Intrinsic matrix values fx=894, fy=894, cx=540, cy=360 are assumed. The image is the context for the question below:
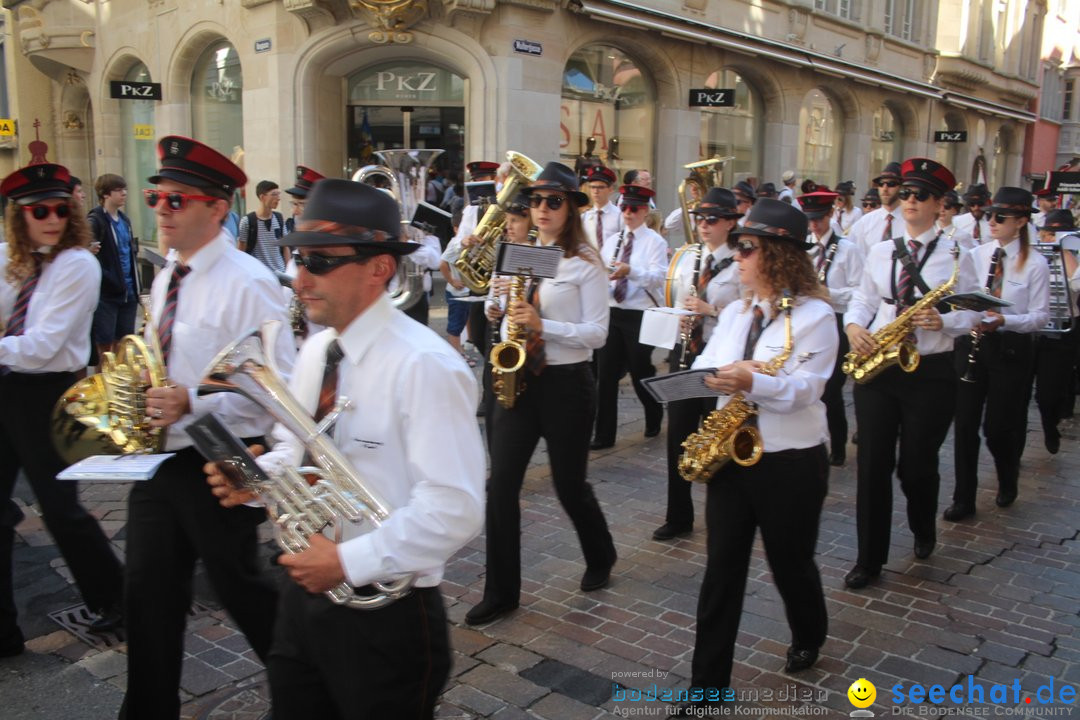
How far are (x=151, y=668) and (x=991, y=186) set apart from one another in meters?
37.0

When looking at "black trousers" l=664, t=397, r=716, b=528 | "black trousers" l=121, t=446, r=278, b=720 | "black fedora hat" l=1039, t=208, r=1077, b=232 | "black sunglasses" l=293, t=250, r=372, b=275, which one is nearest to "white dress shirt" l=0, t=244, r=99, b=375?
"black trousers" l=121, t=446, r=278, b=720

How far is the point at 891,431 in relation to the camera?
522 cm

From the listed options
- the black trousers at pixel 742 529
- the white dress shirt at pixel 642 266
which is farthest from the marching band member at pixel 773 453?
the white dress shirt at pixel 642 266

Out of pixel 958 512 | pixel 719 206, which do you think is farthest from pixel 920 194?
pixel 958 512

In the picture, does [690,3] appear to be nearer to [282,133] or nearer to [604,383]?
[282,133]

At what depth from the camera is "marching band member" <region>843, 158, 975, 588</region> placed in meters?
5.14

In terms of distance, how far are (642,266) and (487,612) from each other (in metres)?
4.25

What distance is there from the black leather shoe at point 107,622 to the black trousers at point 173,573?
4.44 ft

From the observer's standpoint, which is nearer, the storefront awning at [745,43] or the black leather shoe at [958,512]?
the black leather shoe at [958,512]

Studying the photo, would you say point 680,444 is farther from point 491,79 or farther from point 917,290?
point 491,79

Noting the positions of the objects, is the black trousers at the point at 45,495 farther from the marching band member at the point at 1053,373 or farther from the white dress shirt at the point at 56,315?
the marching band member at the point at 1053,373

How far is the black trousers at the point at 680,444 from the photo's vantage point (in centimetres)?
580

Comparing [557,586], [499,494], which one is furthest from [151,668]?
[557,586]

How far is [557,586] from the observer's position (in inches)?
201
